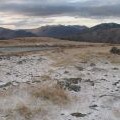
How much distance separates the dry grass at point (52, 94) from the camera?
25.4m

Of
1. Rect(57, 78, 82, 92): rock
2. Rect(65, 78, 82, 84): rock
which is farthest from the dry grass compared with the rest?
Rect(65, 78, 82, 84): rock

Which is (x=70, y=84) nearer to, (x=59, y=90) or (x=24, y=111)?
(x=59, y=90)

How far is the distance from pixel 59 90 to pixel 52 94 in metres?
1.13

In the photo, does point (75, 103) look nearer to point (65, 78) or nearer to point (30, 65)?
point (65, 78)

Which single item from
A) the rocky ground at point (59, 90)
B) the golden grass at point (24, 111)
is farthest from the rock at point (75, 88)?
the golden grass at point (24, 111)

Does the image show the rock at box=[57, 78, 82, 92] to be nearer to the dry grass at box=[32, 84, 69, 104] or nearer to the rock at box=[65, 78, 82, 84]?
the rock at box=[65, 78, 82, 84]

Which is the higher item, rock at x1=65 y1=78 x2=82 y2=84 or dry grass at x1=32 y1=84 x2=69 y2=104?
rock at x1=65 y1=78 x2=82 y2=84

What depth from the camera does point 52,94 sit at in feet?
84.8

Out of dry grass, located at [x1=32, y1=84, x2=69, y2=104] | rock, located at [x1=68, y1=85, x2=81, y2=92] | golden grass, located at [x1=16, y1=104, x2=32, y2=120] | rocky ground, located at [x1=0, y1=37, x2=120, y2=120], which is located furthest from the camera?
rock, located at [x1=68, y1=85, x2=81, y2=92]

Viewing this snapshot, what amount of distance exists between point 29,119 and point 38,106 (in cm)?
182

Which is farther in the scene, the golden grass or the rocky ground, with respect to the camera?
the rocky ground

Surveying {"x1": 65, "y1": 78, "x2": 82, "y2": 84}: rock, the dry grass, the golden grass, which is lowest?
the golden grass

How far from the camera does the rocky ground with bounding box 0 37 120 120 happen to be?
23.7 metres

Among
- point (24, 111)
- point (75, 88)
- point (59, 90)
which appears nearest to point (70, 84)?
point (75, 88)
